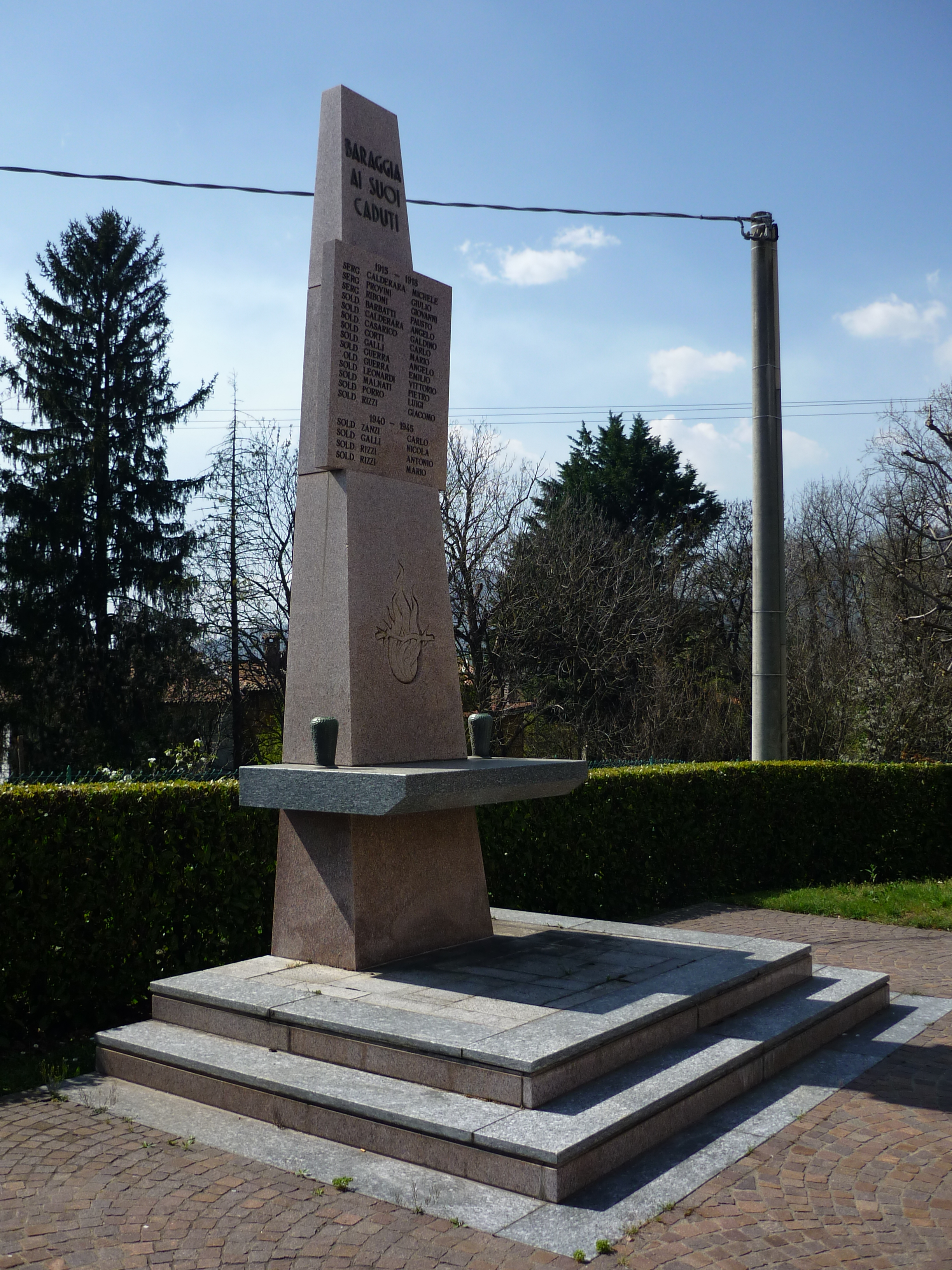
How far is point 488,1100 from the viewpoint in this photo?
14.2ft

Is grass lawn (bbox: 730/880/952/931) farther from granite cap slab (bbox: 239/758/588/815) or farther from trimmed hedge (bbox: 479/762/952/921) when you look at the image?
granite cap slab (bbox: 239/758/588/815)

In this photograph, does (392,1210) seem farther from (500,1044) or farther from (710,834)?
(710,834)

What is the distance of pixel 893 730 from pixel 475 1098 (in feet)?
58.5

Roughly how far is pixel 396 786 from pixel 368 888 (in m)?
0.97

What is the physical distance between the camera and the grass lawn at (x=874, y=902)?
9.72m

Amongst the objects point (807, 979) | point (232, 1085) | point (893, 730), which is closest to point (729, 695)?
point (893, 730)

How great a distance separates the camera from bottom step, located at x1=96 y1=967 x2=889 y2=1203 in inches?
157

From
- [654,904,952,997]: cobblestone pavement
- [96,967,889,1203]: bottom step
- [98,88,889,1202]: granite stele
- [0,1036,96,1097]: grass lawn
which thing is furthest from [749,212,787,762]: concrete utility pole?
[0,1036,96,1097]: grass lawn

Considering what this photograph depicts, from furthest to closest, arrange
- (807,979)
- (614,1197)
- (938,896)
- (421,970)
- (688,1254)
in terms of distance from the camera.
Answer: (938,896) → (807,979) → (421,970) → (614,1197) → (688,1254)

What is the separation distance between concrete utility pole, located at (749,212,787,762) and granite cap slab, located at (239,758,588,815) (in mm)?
5796

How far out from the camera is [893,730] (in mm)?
20328

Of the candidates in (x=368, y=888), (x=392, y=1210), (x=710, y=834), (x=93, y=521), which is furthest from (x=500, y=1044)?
(x=93, y=521)

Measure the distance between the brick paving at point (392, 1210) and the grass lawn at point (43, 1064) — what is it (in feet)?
1.32

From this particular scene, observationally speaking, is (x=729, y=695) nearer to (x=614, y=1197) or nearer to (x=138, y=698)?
(x=138, y=698)
